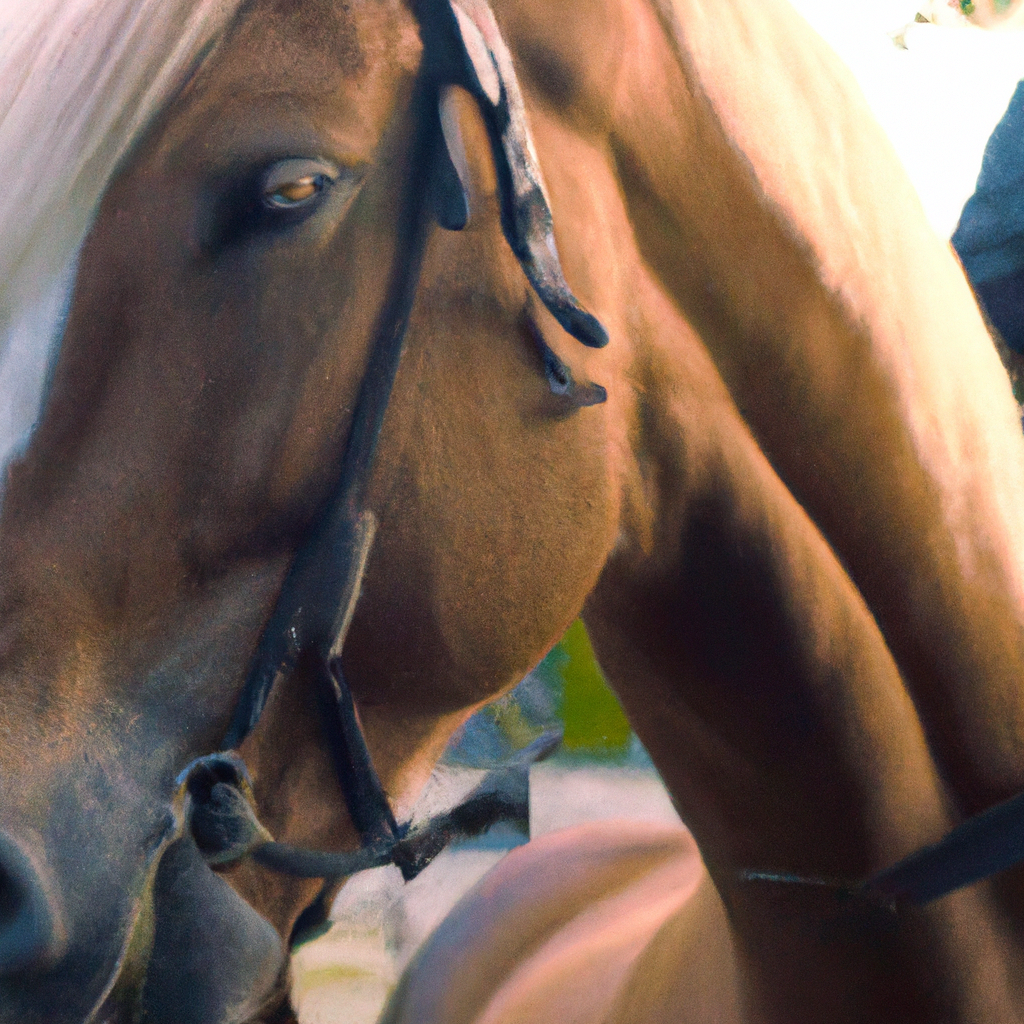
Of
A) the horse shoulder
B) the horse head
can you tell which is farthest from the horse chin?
the horse shoulder

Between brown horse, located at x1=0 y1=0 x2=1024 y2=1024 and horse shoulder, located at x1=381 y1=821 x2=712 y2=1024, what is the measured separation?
0.25 m

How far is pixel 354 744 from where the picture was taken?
1.32ft

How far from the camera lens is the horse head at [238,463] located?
1.18 ft

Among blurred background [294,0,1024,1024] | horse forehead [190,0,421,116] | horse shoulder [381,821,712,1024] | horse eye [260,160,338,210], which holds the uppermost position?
horse forehead [190,0,421,116]

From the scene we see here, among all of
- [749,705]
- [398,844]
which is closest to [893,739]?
[749,705]

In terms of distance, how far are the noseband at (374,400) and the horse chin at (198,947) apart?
18mm

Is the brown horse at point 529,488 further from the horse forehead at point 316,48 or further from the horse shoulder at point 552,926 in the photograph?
the horse shoulder at point 552,926

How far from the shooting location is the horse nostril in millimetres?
342

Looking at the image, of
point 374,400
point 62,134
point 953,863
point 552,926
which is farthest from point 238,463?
point 552,926

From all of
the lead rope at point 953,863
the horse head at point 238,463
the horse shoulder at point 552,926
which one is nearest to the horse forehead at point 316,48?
the horse head at point 238,463

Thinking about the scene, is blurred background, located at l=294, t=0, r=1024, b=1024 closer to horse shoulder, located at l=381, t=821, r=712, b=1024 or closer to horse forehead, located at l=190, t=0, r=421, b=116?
horse shoulder, located at l=381, t=821, r=712, b=1024

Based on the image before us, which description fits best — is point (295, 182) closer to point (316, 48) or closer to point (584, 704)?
point (316, 48)

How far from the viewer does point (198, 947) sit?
0.40m

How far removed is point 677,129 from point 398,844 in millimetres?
374
